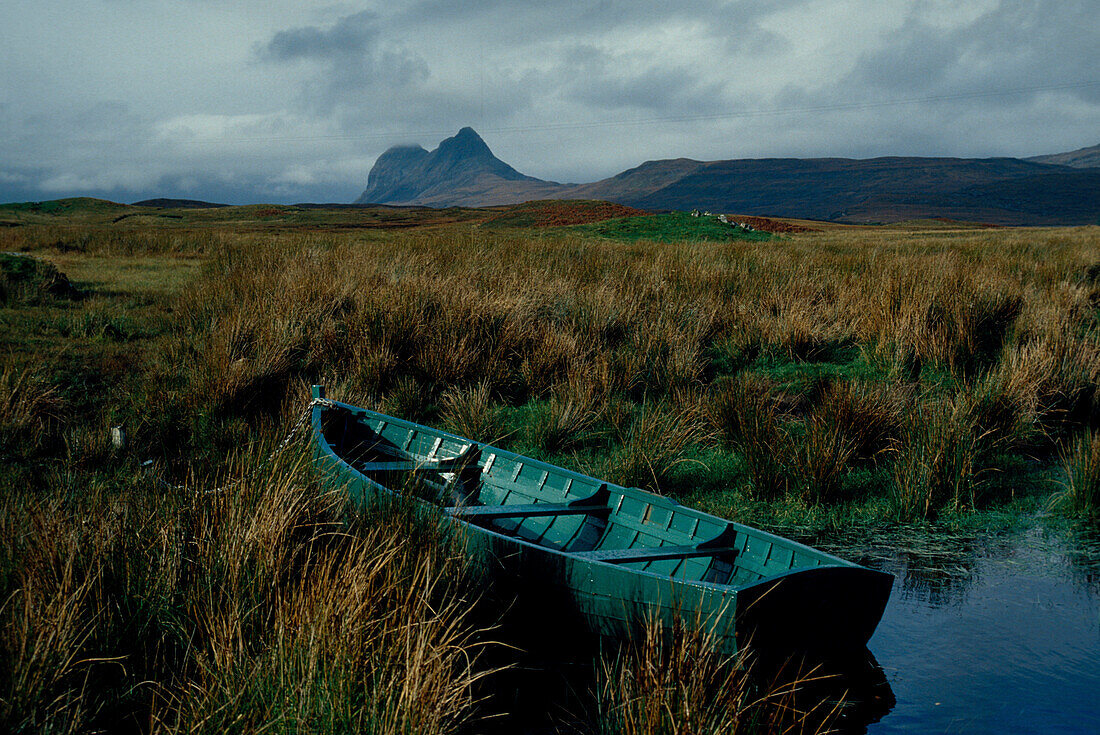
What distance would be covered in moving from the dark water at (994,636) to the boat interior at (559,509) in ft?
2.52

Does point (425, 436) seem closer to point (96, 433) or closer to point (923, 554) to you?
point (96, 433)

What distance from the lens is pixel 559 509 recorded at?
4758mm

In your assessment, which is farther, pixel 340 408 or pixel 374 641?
pixel 340 408

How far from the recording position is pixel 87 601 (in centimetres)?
306

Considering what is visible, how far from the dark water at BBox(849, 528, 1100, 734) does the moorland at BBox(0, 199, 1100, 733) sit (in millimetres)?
487

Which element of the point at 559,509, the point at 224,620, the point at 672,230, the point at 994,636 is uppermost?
the point at 672,230

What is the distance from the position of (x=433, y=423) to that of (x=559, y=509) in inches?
127

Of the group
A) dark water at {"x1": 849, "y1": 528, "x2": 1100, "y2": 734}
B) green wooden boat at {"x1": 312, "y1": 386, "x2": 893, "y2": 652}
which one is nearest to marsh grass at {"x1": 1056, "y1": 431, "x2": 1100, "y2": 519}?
dark water at {"x1": 849, "y1": 528, "x2": 1100, "y2": 734}

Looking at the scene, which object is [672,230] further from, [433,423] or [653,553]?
[653,553]

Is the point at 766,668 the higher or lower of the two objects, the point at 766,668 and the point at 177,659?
the lower

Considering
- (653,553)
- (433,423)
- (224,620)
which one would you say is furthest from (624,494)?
(433,423)

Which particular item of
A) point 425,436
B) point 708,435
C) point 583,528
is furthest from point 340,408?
point 708,435

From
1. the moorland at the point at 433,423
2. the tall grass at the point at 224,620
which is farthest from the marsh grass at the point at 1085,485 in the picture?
the tall grass at the point at 224,620

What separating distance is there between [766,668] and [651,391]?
4.99 m
